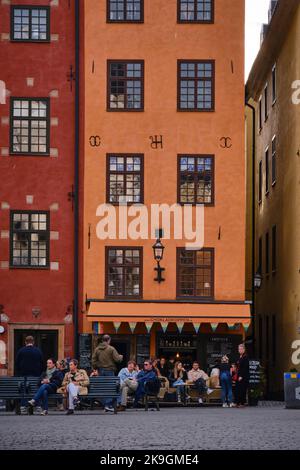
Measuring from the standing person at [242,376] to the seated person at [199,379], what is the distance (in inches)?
87.6

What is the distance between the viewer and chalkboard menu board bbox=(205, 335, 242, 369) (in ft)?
128

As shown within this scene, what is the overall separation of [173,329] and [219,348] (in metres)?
1.55

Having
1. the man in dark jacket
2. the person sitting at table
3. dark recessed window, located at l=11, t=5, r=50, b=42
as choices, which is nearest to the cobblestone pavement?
the man in dark jacket

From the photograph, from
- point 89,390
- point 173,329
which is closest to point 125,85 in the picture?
point 173,329

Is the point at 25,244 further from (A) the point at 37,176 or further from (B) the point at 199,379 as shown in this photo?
(B) the point at 199,379

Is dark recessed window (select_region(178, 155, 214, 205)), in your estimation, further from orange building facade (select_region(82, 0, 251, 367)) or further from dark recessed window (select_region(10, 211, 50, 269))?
dark recessed window (select_region(10, 211, 50, 269))

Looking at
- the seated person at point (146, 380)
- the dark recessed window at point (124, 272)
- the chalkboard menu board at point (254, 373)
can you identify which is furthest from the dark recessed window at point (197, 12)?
the seated person at point (146, 380)

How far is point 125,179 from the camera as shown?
129ft

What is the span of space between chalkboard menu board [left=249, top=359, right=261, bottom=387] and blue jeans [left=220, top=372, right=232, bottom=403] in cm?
80

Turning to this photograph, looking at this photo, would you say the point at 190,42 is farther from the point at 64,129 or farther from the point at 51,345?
the point at 51,345

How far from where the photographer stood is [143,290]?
3906 cm

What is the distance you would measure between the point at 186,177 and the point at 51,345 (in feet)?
22.0

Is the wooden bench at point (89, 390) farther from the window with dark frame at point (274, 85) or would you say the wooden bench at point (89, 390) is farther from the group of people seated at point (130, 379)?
the window with dark frame at point (274, 85)

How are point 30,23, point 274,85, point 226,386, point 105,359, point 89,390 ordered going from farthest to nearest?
point 274,85 → point 30,23 → point 226,386 → point 105,359 → point 89,390
